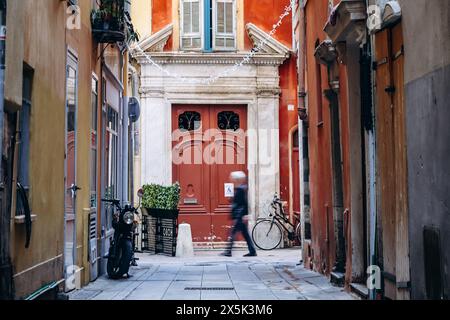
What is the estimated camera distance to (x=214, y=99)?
Answer: 2211 cm

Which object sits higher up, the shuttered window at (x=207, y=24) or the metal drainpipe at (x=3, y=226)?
the shuttered window at (x=207, y=24)

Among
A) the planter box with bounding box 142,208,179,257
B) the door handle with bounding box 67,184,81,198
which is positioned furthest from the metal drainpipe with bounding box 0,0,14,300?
the planter box with bounding box 142,208,179,257

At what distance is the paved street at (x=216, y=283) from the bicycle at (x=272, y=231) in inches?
165

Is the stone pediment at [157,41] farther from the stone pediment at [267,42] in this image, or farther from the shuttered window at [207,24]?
the stone pediment at [267,42]

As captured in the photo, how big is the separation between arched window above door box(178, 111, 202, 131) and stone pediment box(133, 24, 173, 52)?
1798 mm

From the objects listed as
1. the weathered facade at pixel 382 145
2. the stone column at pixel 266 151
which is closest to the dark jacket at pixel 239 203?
the weathered facade at pixel 382 145

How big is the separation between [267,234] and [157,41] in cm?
567

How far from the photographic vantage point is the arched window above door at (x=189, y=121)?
72.8 feet

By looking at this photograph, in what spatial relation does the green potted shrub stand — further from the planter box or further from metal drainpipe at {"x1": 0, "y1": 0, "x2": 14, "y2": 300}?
metal drainpipe at {"x1": 0, "y1": 0, "x2": 14, "y2": 300}

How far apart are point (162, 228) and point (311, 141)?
5.21 metres

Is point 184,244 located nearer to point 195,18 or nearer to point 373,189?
point 195,18

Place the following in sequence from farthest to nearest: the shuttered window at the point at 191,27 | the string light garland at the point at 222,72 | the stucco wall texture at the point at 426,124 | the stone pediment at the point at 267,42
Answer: the shuttered window at the point at 191,27, the stone pediment at the point at 267,42, the string light garland at the point at 222,72, the stucco wall texture at the point at 426,124

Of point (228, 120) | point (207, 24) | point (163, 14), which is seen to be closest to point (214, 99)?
point (228, 120)

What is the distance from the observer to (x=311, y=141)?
14672mm
